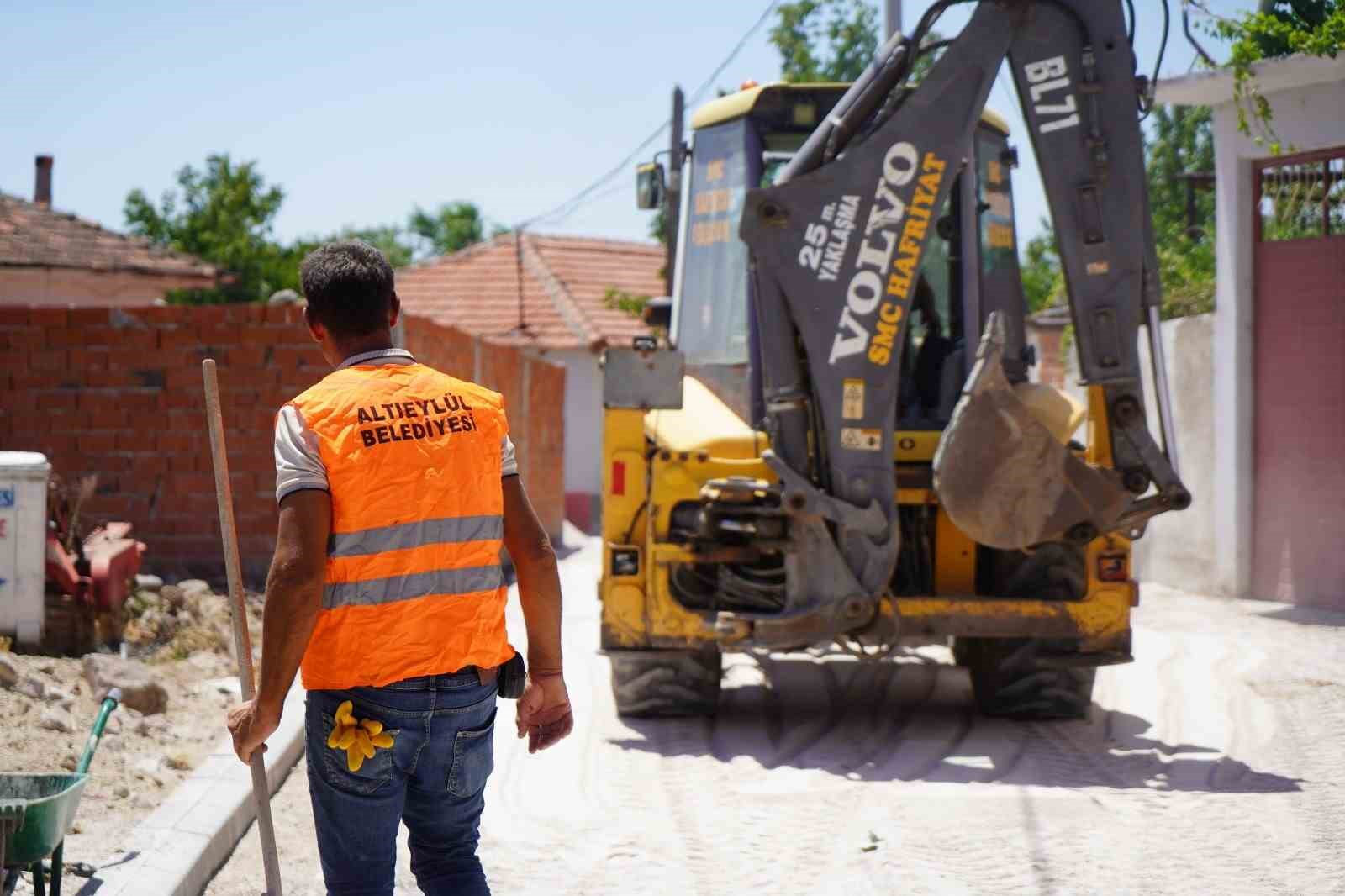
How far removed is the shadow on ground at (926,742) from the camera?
263 inches

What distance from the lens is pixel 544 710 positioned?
354cm

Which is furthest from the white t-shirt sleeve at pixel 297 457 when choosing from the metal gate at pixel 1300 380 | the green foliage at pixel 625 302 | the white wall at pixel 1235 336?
the green foliage at pixel 625 302

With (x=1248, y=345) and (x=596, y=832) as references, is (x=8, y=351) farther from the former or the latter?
(x=1248, y=345)

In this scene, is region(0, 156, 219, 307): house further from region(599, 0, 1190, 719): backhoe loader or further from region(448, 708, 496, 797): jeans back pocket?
region(448, 708, 496, 797): jeans back pocket

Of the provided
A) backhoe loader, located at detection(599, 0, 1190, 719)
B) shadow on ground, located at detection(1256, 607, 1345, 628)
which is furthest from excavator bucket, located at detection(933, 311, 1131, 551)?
shadow on ground, located at detection(1256, 607, 1345, 628)

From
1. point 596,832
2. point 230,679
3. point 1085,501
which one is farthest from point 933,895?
point 230,679

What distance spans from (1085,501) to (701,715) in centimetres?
226

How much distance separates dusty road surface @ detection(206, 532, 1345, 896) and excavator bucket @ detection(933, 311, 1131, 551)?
1.06m

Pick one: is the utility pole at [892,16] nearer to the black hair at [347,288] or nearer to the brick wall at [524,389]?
Result: the brick wall at [524,389]

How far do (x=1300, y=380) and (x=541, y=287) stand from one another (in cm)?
2015

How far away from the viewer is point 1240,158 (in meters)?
12.8

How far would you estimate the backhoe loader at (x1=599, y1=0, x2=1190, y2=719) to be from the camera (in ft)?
23.5

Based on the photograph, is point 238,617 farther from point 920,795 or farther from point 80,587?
point 80,587

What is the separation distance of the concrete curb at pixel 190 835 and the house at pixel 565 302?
1895cm
